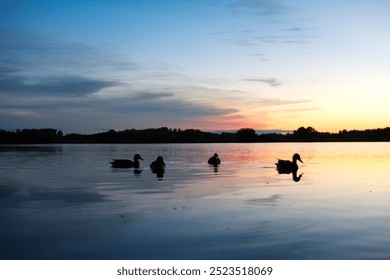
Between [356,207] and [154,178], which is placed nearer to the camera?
[356,207]

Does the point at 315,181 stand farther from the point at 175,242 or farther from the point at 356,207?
the point at 175,242

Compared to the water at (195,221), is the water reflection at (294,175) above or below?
above

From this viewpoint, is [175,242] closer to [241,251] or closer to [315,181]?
[241,251]

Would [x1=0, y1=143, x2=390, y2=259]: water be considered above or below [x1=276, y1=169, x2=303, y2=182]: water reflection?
below

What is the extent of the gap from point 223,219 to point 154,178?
34.8ft

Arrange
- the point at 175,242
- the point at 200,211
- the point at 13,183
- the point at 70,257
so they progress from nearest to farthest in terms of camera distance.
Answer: the point at 70,257, the point at 175,242, the point at 200,211, the point at 13,183

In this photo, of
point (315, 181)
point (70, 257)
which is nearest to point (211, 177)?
point (315, 181)

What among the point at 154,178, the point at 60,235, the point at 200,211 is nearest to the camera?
the point at 60,235

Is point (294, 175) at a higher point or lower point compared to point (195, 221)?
higher

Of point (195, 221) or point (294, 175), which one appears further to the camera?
point (294, 175)

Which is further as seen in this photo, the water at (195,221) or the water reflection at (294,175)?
the water reflection at (294,175)

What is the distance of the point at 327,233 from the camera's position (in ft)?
29.9

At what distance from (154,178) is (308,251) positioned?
44.5 ft

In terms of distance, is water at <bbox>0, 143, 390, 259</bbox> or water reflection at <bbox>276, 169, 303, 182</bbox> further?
water reflection at <bbox>276, 169, 303, 182</bbox>
